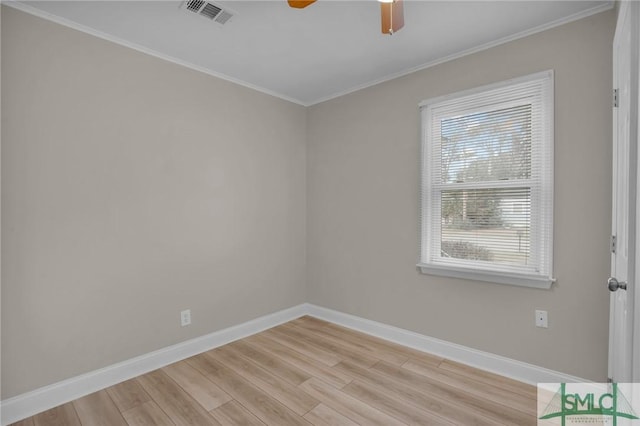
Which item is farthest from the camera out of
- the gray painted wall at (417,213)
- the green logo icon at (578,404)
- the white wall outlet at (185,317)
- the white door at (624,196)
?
the white wall outlet at (185,317)

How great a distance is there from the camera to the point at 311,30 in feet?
7.61

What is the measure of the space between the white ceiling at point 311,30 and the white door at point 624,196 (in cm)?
70

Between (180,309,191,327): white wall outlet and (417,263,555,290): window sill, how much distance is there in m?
2.09

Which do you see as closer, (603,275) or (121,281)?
(603,275)

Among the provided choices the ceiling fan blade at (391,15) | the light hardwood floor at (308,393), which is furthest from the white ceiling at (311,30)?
the light hardwood floor at (308,393)

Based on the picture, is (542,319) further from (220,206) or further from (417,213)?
(220,206)

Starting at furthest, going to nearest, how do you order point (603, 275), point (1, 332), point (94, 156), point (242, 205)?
1. point (242, 205)
2. point (94, 156)
3. point (603, 275)
4. point (1, 332)

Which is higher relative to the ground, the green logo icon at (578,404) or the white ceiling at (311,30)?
the white ceiling at (311,30)

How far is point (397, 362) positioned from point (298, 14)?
2726 millimetres

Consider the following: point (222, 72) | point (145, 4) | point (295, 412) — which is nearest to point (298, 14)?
point (145, 4)

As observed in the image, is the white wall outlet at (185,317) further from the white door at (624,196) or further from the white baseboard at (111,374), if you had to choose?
the white door at (624,196)

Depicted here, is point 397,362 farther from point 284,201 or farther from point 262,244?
point 284,201

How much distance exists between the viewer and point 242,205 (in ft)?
10.7

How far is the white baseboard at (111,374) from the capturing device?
1.98 meters
